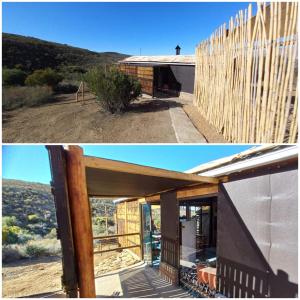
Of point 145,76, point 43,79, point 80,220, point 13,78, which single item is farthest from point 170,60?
point 80,220

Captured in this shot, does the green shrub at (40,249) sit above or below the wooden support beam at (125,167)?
below

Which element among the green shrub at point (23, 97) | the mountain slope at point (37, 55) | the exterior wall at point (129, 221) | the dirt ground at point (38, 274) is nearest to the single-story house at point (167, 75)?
the green shrub at point (23, 97)

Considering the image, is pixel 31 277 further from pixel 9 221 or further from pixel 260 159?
pixel 9 221

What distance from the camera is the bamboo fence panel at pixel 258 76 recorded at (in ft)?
11.5

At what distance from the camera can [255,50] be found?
431 centimetres

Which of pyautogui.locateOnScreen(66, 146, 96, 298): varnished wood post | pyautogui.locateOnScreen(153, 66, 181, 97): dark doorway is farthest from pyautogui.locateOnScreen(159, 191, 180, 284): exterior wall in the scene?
pyautogui.locateOnScreen(153, 66, 181, 97): dark doorway

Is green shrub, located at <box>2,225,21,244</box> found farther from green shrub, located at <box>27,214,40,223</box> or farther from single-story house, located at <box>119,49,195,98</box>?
single-story house, located at <box>119,49,195,98</box>

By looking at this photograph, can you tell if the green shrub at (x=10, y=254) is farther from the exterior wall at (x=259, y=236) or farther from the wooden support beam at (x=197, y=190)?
the exterior wall at (x=259, y=236)

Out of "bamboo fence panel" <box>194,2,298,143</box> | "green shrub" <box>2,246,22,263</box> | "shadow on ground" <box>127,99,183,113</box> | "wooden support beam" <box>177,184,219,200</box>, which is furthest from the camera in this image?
Result: "shadow on ground" <box>127,99,183,113</box>

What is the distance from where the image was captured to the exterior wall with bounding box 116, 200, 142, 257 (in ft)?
27.3

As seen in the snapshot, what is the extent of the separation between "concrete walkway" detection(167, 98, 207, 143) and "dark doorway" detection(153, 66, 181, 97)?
395cm

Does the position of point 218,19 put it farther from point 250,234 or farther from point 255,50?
point 250,234

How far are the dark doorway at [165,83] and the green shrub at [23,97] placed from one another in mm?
5160

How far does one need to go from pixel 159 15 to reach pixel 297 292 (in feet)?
25.0
